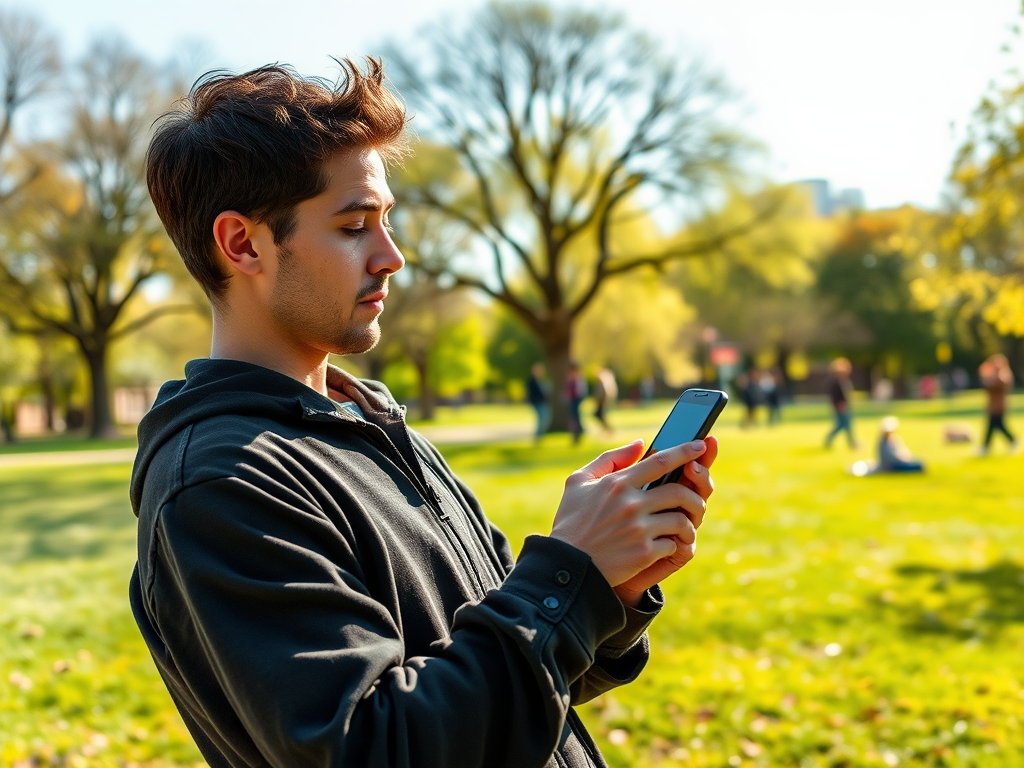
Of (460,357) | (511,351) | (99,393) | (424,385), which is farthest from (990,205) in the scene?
(511,351)

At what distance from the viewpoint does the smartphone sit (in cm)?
172

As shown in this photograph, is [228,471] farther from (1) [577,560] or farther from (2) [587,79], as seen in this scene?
(2) [587,79]

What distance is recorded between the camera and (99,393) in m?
40.2

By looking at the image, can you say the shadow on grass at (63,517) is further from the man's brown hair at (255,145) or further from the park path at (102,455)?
the man's brown hair at (255,145)

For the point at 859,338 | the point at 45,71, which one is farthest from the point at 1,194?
the point at 859,338

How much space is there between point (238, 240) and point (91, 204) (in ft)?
129

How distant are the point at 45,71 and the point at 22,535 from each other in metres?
27.7

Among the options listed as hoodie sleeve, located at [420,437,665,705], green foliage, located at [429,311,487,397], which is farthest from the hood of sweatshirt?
green foliage, located at [429,311,487,397]

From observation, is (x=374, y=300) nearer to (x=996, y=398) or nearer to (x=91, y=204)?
(x=996, y=398)

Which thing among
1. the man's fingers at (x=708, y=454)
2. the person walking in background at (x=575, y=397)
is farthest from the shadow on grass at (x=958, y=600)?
the person walking in background at (x=575, y=397)

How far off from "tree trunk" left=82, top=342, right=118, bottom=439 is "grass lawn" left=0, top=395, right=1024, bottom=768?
27.1 meters

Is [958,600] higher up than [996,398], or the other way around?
[996,398]

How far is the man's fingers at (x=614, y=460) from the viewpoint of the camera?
165cm

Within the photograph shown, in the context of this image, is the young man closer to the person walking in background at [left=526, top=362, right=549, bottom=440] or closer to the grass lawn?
the grass lawn
